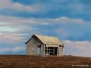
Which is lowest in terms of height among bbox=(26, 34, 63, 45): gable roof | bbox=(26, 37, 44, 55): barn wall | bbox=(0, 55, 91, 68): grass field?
bbox=(0, 55, 91, 68): grass field

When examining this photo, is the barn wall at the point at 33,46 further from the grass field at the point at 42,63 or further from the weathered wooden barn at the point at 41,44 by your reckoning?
the grass field at the point at 42,63

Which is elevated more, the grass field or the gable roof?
the gable roof

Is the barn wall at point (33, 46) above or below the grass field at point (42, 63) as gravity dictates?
above

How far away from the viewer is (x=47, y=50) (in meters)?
53.2

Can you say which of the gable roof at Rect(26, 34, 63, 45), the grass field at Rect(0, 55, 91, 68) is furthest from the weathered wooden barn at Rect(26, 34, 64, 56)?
the grass field at Rect(0, 55, 91, 68)

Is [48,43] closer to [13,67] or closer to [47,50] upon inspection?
[47,50]

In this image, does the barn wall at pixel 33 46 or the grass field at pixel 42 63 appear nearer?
the grass field at pixel 42 63

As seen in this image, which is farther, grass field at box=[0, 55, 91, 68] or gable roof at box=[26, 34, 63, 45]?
gable roof at box=[26, 34, 63, 45]

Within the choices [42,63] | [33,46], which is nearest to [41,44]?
[33,46]

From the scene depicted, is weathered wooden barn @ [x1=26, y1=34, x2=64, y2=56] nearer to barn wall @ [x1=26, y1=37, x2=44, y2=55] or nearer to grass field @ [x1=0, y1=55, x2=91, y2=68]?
barn wall @ [x1=26, y1=37, x2=44, y2=55]

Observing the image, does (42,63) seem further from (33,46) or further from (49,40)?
(49,40)

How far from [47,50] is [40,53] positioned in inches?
73.0

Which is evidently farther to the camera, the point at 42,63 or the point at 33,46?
the point at 33,46

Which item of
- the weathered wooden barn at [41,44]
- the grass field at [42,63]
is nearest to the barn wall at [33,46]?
Answer: the weathered wooden barn at [41,44]
